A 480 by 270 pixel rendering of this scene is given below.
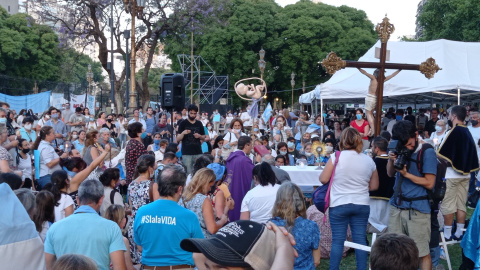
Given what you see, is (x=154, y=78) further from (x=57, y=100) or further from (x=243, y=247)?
(x=243, y=247)

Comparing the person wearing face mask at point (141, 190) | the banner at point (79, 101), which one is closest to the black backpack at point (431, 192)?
the person wearing face mask at point (141, 190)

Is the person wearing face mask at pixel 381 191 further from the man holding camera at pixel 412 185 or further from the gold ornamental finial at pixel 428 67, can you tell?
the gold ornamental finial at pixel 428 67

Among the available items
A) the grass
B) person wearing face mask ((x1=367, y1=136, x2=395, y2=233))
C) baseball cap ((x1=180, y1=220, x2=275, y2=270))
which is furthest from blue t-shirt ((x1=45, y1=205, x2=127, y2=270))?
person wearing face mask ((x1=367, y1=136, x2=395, y2=233))

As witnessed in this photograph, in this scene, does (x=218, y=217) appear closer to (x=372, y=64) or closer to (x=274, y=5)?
(x=372, y=64)

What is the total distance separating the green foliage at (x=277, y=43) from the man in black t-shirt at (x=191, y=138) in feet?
115

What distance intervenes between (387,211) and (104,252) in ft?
15.7

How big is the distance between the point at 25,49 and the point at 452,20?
35731mm

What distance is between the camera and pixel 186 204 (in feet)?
18.8

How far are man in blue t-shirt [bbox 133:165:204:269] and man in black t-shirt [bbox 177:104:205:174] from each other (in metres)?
6.11

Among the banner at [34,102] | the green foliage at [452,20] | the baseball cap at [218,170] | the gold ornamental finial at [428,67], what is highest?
the green foliage at [452,20]

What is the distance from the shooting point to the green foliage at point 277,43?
46.2 meters

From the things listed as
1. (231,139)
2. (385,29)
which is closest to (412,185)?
(385,29)

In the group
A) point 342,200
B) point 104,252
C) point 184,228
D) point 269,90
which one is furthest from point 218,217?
point 269,90

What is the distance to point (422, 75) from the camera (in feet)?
47.5
